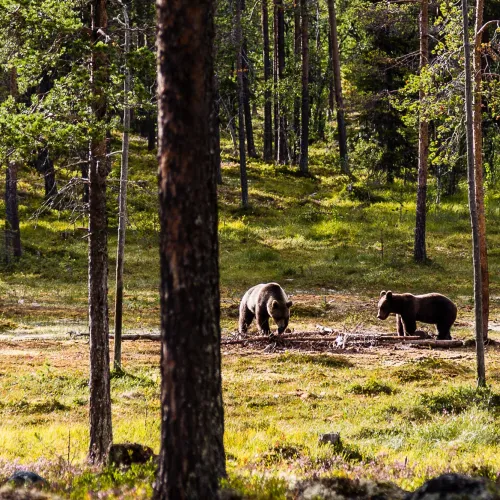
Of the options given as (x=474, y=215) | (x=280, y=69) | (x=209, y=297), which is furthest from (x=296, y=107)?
(x=209, y=297)

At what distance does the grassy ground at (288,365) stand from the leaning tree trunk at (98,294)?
37 cm

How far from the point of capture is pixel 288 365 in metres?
17.7

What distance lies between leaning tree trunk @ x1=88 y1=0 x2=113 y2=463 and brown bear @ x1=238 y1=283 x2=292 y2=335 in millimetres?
9517

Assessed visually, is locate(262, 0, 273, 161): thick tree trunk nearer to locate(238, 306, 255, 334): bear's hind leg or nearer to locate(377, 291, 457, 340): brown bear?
locate(238, 306, 255, 334): bear's hind leg

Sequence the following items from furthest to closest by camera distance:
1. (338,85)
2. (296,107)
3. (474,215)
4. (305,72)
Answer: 1. (296,107)
2. (338,85)
3. (305,72)
4. (474,215)

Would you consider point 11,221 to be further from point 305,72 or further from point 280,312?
point 305,72

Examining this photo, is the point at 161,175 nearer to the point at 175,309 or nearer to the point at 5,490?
the point at 175,309

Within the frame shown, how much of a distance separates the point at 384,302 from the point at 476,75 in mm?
6353

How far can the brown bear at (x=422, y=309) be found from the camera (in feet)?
66.0

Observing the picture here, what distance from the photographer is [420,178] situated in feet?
99.9

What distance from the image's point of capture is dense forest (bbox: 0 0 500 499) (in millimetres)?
6273

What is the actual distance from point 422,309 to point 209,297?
1498cm

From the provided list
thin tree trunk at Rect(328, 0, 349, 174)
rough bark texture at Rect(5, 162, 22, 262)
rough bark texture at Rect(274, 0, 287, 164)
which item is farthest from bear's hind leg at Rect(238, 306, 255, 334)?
rough bark texture at Rect(274, 0, 287, 164)

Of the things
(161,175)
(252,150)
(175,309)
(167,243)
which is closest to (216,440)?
(175,309)
